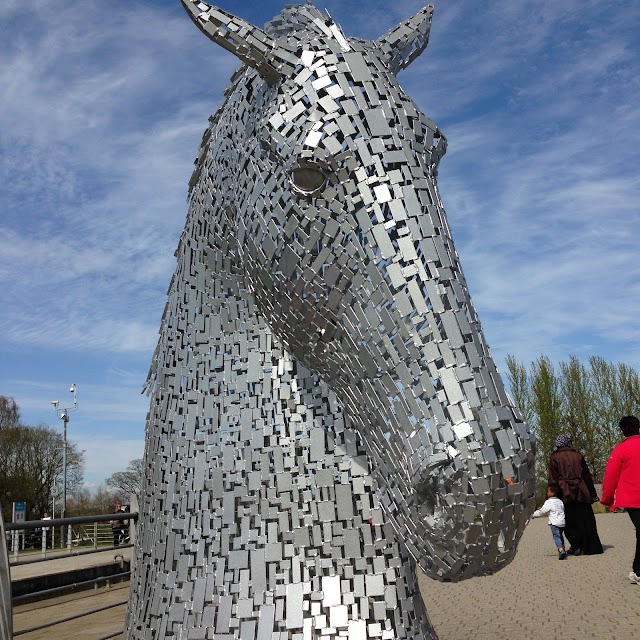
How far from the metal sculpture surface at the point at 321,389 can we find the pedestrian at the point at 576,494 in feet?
32.1

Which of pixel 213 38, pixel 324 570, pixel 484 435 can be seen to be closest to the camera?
pixel 484 435

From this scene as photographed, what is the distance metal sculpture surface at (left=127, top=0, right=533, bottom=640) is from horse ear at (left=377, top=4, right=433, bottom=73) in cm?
4

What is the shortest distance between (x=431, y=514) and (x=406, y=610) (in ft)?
1.38

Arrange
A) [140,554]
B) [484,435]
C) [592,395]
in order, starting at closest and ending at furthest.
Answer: [484,435] → [140,554] → [592,395]

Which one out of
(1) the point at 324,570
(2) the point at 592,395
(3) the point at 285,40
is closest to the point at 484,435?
(1) the point at 324,570

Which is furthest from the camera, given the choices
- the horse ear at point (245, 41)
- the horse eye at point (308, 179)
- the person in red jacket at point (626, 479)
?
the person in red jacket at point (626, 479)

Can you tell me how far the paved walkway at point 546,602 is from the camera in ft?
20.2

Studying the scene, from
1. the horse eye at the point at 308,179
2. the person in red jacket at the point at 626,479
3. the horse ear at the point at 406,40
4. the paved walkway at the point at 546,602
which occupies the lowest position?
the paved walkway at the point at 546,602

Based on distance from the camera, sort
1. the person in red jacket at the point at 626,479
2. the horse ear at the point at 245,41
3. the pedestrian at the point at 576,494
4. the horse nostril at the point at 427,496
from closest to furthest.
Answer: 1. the horse nostril at the point at 427,496
2. the horse ear at the point at 245,41
3. the person in red jacket at the point at 626,479
4. the pedestrian at the point at 576,494

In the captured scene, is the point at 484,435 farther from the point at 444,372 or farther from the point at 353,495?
the point at 353,495

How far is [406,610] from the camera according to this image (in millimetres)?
1670

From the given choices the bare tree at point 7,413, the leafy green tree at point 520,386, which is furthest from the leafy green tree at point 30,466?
the leafy green tree at point 520,386

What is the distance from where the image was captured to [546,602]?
7.72m

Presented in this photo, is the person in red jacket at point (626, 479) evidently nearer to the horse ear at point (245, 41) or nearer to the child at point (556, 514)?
the child at point (556, 514)
